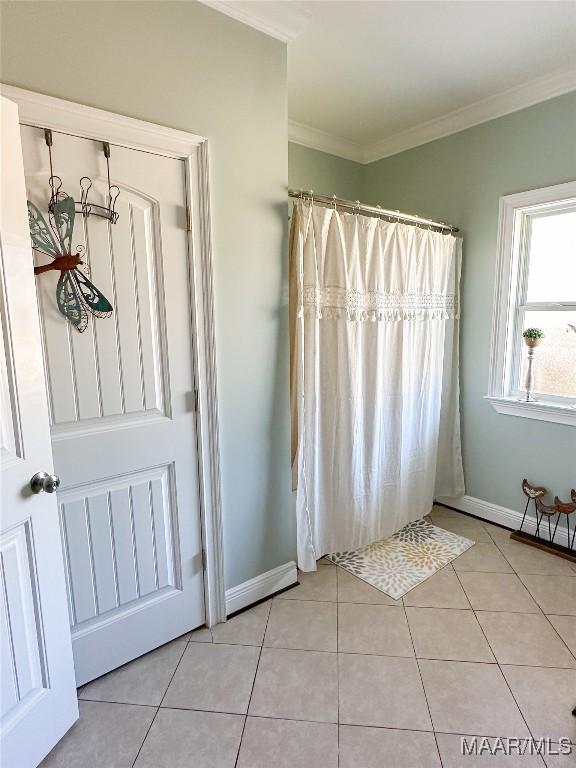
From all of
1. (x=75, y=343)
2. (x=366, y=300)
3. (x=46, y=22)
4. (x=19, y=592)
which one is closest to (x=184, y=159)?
(x=46, y=22)

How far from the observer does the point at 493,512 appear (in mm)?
2867

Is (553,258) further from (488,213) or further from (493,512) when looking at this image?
(493,512)

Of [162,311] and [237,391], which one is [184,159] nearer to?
[162,311]

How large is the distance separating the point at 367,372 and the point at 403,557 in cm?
111

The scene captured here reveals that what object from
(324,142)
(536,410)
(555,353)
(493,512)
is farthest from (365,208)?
(493,512)

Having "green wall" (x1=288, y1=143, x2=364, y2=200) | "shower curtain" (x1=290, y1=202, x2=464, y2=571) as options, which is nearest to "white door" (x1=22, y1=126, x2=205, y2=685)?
"shower curtain" (x1=290, y1=202, x2=464, y2=571)

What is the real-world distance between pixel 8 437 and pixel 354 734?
1482 mm

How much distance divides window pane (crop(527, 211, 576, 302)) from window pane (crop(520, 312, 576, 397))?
0.39 ft

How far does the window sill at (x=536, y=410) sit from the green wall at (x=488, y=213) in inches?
1.9

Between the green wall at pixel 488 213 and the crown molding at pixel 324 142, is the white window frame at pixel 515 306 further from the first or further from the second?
the crown molding at pixel 324 142

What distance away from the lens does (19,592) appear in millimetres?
1260

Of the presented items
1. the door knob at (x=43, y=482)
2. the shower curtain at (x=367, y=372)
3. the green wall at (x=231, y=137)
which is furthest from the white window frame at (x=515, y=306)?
the door knob at (x=43, y=482)

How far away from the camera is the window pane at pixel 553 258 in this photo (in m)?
2.46

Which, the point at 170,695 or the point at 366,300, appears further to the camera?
the point at 366,300
